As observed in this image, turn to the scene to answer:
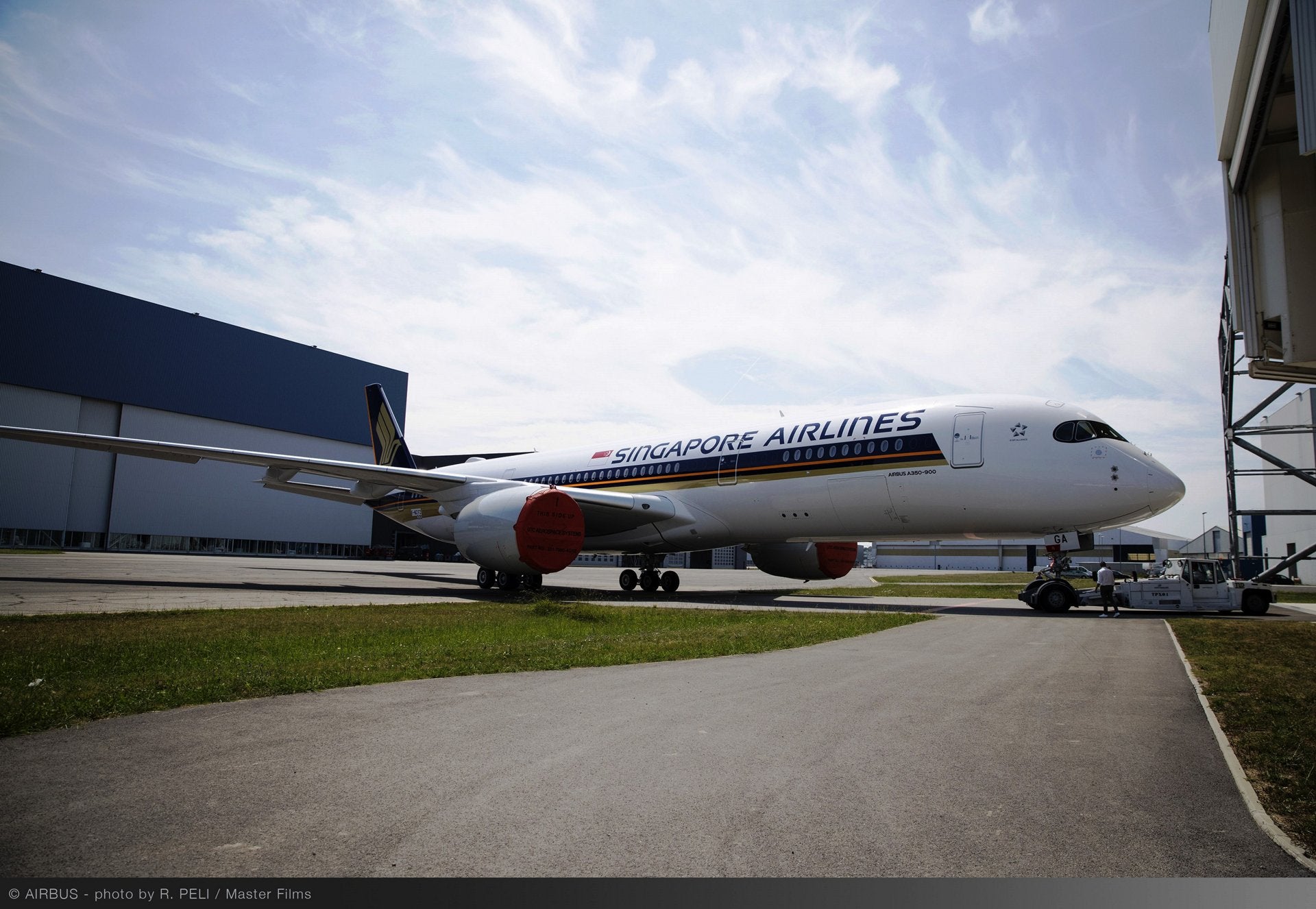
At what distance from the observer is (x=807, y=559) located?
22.2m

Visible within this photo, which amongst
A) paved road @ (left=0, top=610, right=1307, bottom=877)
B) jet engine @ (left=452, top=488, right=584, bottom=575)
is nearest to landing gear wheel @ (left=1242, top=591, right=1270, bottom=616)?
paved road @ (left=0, top=610, right=1307, bottom=877)

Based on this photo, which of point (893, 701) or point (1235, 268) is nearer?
point (893, 701)

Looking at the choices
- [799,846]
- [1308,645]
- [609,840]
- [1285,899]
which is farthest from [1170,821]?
[1308,645]

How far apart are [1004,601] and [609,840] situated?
65.8ft

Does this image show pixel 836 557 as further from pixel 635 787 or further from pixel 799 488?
pixel 635 787

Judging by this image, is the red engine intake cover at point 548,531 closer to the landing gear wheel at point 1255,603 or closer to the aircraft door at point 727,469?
the aircraft door at point 727,469

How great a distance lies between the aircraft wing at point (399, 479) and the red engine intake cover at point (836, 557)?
5.02 metres

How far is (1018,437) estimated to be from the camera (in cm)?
1478

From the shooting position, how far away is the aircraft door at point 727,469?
61.6 feet

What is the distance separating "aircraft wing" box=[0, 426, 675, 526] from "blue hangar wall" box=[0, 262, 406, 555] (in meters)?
26.1

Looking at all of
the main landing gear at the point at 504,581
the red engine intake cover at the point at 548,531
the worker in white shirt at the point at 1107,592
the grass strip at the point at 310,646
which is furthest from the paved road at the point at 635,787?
Answer: the main landing gear at the point at 504,581

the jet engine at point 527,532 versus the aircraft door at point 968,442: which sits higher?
the aircraft door at point 968,442

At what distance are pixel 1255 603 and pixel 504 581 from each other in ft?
57.2

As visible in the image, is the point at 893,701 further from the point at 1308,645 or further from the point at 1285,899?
the point at 1308,645
